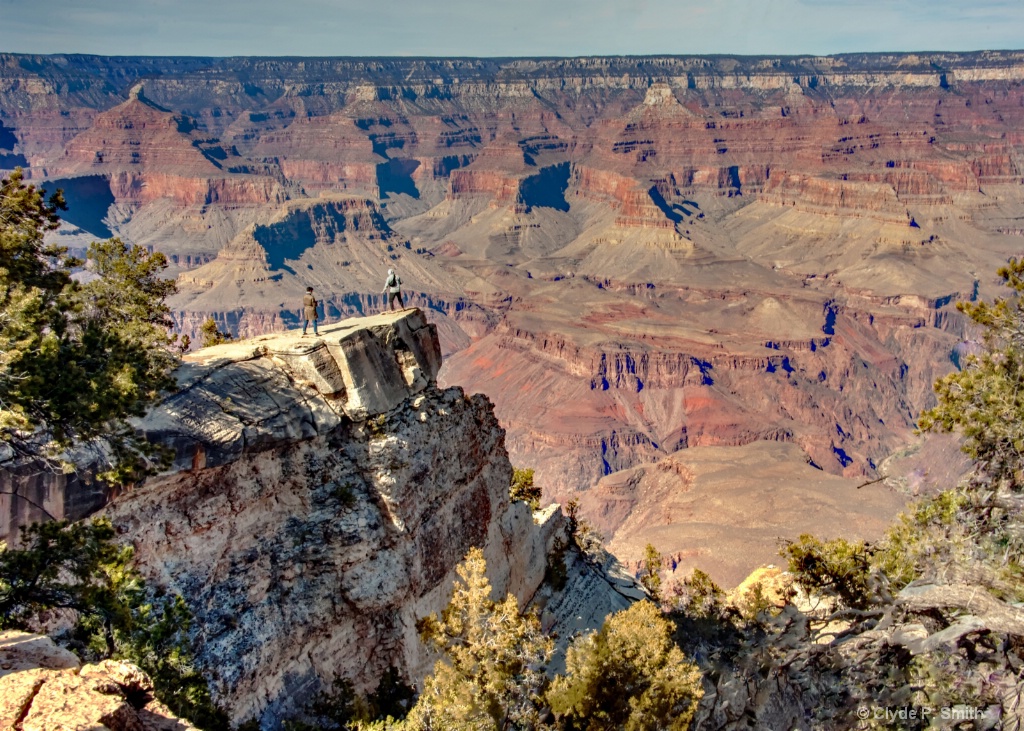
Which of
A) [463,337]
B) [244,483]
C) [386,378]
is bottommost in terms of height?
[463,337]

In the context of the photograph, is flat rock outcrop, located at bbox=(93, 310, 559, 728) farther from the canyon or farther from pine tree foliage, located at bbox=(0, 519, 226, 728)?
the canyon

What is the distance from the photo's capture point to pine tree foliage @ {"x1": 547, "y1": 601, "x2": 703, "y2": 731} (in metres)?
16.7

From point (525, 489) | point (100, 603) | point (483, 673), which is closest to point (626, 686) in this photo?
point (483, 673)

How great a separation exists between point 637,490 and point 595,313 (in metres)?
55.5

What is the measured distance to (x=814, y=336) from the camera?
404ft

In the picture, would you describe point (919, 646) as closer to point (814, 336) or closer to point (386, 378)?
point (386, 378)

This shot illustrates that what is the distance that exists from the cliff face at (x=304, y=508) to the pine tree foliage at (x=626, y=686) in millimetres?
5698

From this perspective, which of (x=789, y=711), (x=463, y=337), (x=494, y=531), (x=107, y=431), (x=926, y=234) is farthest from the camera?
(x=926, y=234)

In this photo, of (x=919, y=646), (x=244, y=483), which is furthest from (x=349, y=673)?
(x=919, y=646)

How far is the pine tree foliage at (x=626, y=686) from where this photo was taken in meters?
16.7

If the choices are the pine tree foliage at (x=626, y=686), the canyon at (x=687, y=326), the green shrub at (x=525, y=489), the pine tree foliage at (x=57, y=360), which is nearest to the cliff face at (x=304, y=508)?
the pine tree foliage at (x=57, y=360)

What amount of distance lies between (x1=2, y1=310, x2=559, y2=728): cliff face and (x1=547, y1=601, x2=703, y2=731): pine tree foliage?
18.7 feet

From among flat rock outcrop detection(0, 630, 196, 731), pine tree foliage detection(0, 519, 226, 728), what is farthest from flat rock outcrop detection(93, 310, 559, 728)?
flat rock outcrop detection(0, 630, 196, 731)

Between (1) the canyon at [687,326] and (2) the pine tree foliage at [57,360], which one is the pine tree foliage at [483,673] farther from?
(1) the canyon at [687,326]
